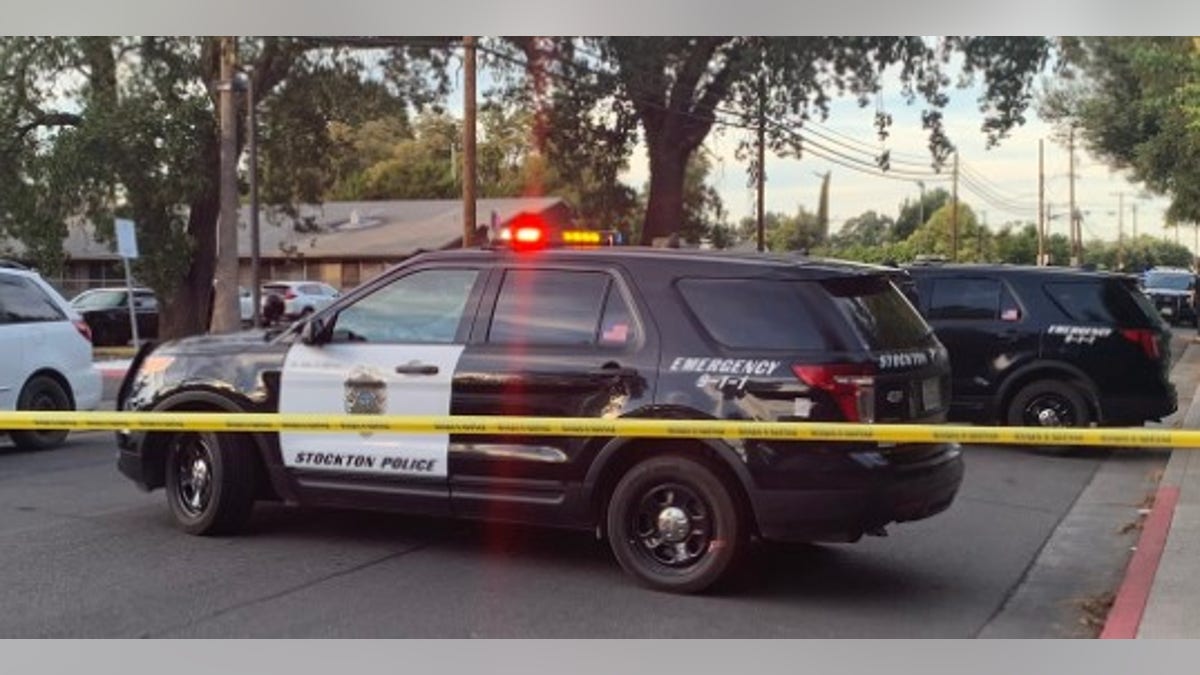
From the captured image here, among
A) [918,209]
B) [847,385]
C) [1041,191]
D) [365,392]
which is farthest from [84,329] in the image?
[1041,191]

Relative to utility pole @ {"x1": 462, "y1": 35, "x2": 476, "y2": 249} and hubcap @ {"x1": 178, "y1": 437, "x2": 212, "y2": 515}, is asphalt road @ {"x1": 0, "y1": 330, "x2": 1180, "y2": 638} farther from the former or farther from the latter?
utility pole @ {"x1": 462, "y1": 35, "x2": 476, "y2": 249}

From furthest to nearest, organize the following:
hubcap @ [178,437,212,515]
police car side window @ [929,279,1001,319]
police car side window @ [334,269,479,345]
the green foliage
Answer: police car side window @ [929,279,1001,319] < hubcap @ [178,437,212,515] < police car side window @ [334,269,479,345] < the green foliage

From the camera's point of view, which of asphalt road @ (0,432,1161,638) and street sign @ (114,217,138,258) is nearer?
street sign @ (114,217,138,258)

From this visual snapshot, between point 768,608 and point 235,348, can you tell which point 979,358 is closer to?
point 768,608

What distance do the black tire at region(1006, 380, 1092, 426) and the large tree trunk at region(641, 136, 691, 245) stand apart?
2.62m

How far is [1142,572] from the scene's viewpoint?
6.27 m

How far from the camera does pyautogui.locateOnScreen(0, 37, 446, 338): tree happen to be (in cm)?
516

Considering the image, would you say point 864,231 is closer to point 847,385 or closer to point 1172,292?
point 847,385

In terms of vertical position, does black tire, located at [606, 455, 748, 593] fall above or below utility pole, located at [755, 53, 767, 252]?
below

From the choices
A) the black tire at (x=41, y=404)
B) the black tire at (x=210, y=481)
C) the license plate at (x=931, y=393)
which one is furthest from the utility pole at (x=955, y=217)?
the black tire at (x=41, y=404)

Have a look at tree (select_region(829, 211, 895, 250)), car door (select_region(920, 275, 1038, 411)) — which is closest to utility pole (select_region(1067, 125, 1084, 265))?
tree (select_region(829, 211, 895, 250))

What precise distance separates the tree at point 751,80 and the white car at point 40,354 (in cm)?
266

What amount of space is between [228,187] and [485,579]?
2.10 metres

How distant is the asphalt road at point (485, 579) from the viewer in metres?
5.34
